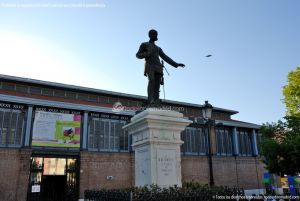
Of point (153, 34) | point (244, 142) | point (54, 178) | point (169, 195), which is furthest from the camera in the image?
point (244, 142)

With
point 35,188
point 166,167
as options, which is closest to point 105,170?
point 35,188

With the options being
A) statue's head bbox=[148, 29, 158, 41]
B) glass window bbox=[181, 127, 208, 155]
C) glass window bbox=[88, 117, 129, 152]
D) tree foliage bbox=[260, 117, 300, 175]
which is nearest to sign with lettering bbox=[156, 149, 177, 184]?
statue's head bbox=[148, 29, 158, 41]

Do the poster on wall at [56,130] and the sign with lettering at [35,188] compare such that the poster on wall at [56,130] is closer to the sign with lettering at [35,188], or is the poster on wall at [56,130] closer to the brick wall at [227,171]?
the sign with lettering at [35,188]

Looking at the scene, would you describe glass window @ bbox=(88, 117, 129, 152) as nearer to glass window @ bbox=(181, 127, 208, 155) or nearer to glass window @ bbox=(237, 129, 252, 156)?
glass window @ bbox=(181, 127, 208, 155)

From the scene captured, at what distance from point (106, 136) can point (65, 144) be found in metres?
3.87

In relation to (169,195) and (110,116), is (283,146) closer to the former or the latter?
(110,116)

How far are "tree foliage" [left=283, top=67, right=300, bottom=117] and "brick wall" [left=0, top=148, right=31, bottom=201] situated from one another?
21790mm

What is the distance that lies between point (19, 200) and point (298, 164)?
66.0ft

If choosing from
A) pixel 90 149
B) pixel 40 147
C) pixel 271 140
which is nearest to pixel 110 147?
pixel 90 149

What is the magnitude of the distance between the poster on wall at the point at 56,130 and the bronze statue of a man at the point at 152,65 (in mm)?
18433

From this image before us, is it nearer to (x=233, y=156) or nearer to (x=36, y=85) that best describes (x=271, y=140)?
(x=233, y=156)

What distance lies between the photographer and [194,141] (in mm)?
31328

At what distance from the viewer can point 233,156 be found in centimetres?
3362

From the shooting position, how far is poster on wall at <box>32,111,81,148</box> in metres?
23.9
